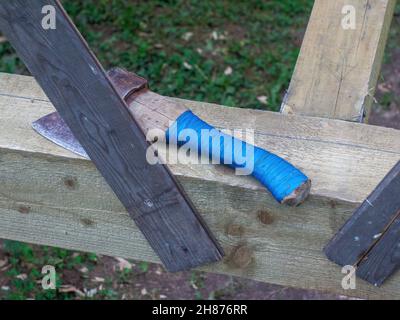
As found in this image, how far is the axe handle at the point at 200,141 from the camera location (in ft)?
4.51

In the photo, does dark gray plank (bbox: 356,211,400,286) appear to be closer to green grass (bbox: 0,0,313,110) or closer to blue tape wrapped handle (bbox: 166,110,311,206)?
blue tape wrapped handle (bbox: 166,110,311,206)

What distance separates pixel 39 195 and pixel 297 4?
440cm

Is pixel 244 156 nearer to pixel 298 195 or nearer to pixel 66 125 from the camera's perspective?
pixel 298 195

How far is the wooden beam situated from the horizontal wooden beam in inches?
14.4

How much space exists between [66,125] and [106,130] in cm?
24

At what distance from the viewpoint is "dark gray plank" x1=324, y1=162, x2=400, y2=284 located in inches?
52.1

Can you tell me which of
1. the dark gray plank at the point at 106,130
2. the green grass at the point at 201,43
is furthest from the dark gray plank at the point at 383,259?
the green grass at the point at 201,43

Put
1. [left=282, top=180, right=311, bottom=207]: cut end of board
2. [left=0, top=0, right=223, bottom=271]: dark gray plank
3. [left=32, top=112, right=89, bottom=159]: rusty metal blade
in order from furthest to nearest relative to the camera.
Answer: [left=32, top=112, right=89, bottom=159]: rusty metal blade
[left=282, top=180, right=311, bottom=207]: cut end of board
[left=0, top=0, right=223, bottom=271]: dark gray plank

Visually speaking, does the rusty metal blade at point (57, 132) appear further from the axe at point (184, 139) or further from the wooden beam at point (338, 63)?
the wooden beam at point (338, 63)

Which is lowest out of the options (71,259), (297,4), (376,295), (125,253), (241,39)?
(376,295)

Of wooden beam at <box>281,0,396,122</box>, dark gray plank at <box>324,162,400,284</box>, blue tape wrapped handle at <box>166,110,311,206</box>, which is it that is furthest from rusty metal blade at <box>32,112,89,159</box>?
wooden beam at <box>281,0,396,122</box>

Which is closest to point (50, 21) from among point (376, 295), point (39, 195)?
point (39, 195)
